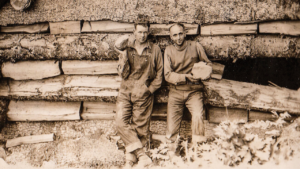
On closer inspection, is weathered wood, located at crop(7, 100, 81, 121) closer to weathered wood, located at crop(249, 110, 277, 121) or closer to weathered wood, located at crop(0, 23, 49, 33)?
weathered wood, located at crop(0, 23, 49, 33)

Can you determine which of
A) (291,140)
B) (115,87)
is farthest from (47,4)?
(291,140)

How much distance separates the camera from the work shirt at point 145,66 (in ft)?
13.4

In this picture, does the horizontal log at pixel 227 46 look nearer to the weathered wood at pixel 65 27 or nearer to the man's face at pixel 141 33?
the man's face at pixel 141 33

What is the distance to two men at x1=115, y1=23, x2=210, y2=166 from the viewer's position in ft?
13.3

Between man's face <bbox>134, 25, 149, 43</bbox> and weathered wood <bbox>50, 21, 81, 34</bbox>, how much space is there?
1.13 metres

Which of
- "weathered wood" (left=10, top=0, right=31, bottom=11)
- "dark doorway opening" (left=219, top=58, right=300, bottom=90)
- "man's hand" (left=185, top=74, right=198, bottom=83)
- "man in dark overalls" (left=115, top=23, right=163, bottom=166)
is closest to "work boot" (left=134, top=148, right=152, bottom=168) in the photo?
"man in dark overalls" (left=115, top=23, right=163, bottom=166)

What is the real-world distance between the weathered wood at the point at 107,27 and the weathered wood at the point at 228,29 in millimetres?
1198

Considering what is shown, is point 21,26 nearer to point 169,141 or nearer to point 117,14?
point 117,14

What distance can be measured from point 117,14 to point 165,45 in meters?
0.91

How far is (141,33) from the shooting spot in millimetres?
3943

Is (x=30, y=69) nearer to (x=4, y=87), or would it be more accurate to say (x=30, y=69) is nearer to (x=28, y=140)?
(x=4, y=87)

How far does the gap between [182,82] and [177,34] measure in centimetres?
71

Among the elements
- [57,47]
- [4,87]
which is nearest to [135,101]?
[57,47]

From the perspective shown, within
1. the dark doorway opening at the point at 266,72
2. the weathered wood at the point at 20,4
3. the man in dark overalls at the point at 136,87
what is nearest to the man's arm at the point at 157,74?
the man in dark overalls at the point at 136,87
